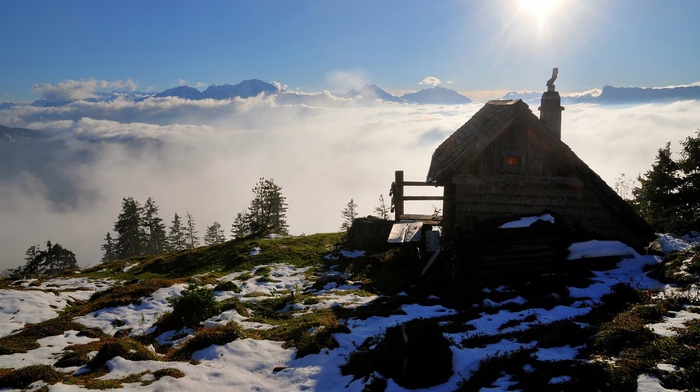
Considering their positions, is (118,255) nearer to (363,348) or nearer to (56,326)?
(56,326)

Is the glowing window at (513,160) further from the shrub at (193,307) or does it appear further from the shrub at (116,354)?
the shrub at (116,354)

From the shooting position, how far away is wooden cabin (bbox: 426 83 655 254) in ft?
47.4

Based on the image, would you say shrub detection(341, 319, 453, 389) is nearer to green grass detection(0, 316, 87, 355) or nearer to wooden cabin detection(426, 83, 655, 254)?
wooden cabin detection(426, 83, 655, 254)

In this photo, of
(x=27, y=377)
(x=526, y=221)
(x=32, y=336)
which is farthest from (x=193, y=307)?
(x=526, y=221)

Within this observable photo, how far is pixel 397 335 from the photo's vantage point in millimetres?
7770

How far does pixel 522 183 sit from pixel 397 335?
9.67m

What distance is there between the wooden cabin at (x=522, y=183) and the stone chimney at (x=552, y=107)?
221cm

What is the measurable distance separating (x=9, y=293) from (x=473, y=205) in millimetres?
21129

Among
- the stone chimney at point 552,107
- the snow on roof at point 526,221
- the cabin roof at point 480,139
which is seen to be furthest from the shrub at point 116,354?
the stone chimney at point 552,107

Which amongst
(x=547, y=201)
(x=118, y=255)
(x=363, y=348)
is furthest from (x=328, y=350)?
(x=118, y=255)

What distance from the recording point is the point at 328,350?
9070 mm

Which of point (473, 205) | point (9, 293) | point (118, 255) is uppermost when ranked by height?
point (473, 205)

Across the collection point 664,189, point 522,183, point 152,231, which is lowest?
point 152,231

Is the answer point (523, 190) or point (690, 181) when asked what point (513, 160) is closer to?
point (523, 190)
